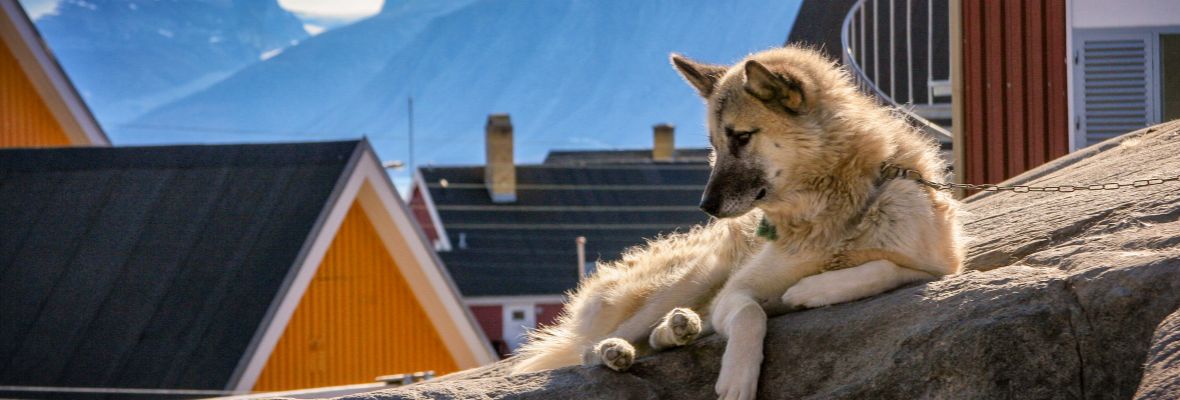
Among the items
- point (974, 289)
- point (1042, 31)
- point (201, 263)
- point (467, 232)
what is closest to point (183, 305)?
point (201, 263)

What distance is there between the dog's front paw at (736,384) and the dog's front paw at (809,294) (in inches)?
21.9

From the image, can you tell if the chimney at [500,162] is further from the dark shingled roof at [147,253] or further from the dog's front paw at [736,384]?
the dog's front paw at [736,384]

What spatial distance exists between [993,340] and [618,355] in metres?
1.39

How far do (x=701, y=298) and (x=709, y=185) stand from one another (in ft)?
2.39

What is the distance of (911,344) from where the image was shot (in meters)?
5.46

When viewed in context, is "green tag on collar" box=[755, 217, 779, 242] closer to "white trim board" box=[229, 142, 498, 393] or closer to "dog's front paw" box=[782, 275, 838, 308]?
"dog's front paw" box=[782, 275, 838, 308]

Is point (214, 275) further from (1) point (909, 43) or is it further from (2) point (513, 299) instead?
(2) point (513, 299)

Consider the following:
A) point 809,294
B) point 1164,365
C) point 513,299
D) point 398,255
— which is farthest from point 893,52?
point 513,299

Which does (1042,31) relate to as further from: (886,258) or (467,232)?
(467,232)

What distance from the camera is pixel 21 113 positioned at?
2494 centimetres

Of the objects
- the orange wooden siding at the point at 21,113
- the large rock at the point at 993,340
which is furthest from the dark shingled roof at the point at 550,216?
the large rock at the point at 993,340

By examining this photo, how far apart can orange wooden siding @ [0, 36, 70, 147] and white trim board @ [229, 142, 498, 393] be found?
7888 millimetres

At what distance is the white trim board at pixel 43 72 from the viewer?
81.7ft

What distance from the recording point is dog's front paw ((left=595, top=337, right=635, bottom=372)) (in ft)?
19.0
